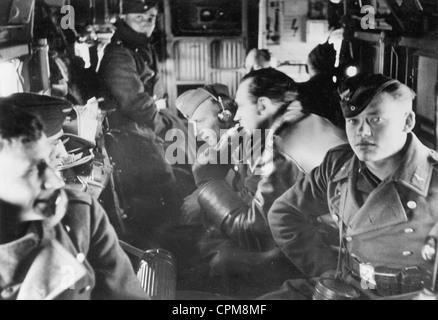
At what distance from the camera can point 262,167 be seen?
3588 mm

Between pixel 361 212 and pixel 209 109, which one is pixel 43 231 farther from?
pixel 361 212

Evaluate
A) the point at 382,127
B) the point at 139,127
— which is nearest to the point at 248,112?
the point at 139,127

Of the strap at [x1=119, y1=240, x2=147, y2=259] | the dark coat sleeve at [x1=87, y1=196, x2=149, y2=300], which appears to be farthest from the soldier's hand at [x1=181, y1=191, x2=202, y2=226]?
the dark coat sleeve at [x1=87, y1=196, x2=149, y2=300]

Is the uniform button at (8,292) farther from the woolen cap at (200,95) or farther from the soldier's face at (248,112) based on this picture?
the soldier's face at (248,112)

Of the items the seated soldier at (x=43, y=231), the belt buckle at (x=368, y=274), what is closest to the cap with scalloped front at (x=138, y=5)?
the seated soldier at (x=43, y=231)

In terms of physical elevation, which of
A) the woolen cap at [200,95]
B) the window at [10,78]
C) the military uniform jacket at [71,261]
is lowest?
the military uniform jacket at [71,261]

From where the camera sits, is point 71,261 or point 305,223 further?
point 305,223

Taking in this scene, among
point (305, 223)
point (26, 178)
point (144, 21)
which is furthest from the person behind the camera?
point (305, 223)

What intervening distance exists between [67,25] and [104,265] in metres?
1.41

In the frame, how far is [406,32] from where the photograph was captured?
3.54 m

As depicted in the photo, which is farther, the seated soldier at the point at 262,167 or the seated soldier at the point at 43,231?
the seated soldier at the point at 262,167

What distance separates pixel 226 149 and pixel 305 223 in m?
0.65

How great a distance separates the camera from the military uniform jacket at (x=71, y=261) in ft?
11.2
